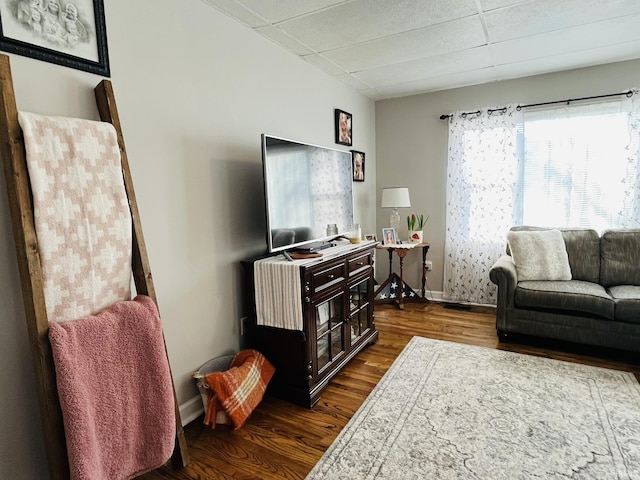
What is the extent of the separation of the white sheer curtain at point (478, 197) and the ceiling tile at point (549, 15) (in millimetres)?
1259

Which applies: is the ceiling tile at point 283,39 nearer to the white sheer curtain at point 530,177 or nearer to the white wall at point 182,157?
the white wall at point 182,157

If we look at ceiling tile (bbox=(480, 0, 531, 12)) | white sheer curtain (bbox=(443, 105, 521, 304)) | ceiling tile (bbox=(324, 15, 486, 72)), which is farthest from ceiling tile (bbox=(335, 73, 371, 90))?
ceiling tile (bbox=(480, 0, 531, 12))

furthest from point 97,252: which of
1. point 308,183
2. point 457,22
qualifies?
point 457,22

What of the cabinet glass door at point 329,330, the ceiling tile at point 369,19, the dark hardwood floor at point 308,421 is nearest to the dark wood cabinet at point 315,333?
the cabinet glass door at point 329,330

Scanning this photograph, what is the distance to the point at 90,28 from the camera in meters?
1.54

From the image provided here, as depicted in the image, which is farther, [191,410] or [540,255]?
[540,255]

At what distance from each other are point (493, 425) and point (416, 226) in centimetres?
265

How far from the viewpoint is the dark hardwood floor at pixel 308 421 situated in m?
1.72

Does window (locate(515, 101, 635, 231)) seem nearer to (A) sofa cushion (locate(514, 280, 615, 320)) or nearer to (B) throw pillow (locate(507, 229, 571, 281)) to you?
(B) throw pillow (locate(507, 229, 571, 281))

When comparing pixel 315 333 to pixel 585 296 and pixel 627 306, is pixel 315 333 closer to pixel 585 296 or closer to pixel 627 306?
pixel 585 296

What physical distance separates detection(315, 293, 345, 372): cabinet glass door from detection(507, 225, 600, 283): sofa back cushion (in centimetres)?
221

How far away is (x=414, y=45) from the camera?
9.14 ft

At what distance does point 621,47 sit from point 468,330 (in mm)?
2683

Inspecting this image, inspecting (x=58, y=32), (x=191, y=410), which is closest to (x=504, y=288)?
(x=191, y=410)
